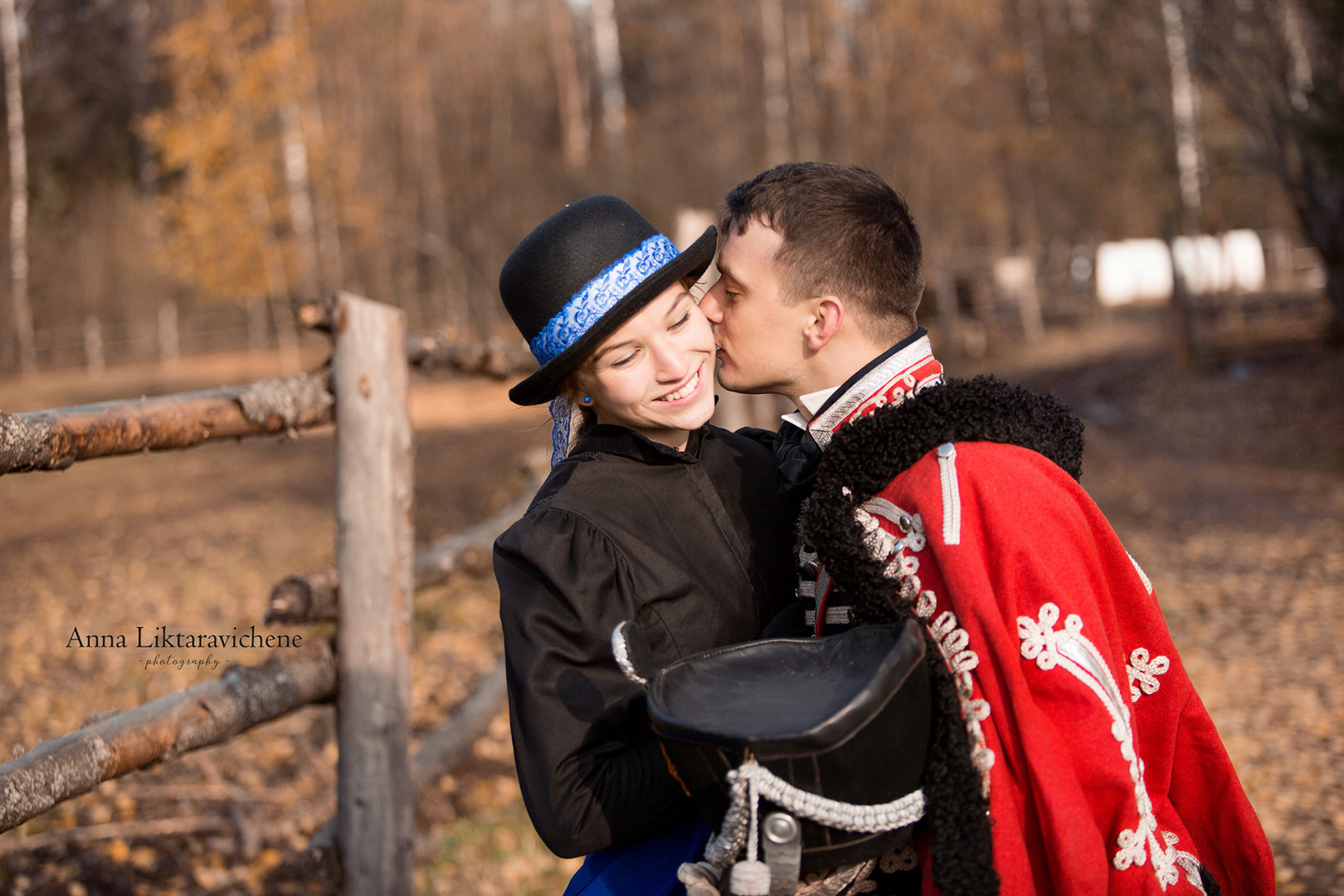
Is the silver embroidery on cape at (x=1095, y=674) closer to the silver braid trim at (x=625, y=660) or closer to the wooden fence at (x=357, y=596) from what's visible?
the silver braid trim at (x=625, y=660)

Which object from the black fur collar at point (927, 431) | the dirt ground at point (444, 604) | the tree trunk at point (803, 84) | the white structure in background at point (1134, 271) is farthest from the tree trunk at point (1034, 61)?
the black fur collar at point (927, 431)

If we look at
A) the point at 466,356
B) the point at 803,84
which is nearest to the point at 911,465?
the point at 466,356

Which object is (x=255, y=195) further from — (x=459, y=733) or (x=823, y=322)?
(x=823, y=322)

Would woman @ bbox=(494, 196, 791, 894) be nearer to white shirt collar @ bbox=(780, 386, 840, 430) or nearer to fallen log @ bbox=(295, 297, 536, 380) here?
white shirt collar @ bbox=(780, 386, 840, 430)

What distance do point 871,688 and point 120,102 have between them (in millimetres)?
20392

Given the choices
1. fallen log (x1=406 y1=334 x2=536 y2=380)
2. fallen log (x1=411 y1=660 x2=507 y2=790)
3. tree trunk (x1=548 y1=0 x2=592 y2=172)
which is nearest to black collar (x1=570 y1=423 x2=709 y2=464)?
fallen log (x1=406 y1=334 x2=536 y2=380)

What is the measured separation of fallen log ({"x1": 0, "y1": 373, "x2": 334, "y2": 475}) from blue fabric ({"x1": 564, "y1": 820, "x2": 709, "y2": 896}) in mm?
1463

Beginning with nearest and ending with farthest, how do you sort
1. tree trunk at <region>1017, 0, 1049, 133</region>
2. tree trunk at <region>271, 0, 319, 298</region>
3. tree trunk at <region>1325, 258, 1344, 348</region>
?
tree trunk at <region>1325, 258, 1344, 348</region>
tree trunk at <region>271, 0, 319, 298</region>
tree trunk at <region>1017, 0, 1049, 133</region>

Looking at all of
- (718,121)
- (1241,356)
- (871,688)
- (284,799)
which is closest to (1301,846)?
(871,688)

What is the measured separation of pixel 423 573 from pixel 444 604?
3.14m

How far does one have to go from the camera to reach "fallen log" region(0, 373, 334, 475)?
2.12m

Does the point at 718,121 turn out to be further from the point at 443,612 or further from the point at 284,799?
the point at 284,799

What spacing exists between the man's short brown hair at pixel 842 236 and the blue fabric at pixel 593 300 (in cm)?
25

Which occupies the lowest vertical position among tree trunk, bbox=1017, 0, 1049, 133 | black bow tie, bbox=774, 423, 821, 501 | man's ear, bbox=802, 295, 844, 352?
black bow tie, bbox=774, 423, 821, 501
